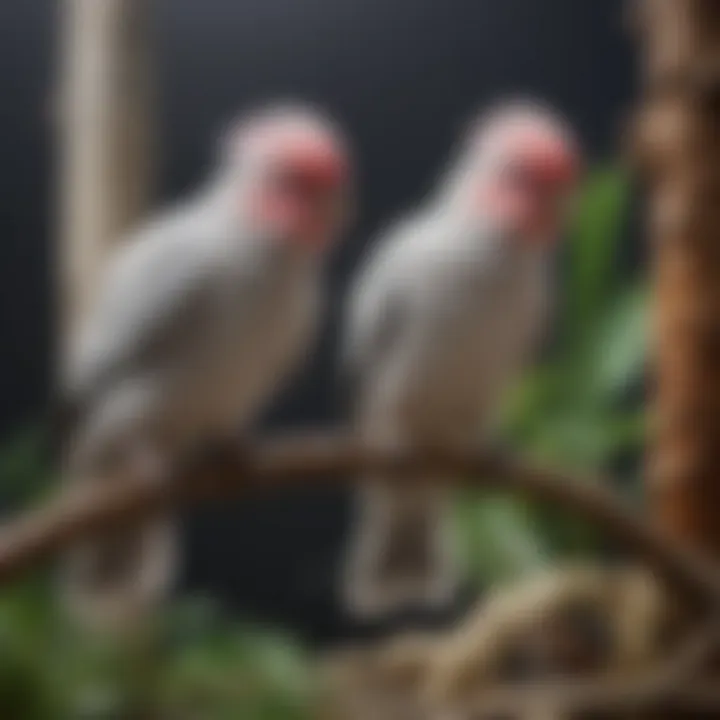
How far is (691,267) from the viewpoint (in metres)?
1.05

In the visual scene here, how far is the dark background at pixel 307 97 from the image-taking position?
4.27 ft

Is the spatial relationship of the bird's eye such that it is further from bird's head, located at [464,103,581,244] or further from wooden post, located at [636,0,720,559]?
wooden post, located at [636,0,720,559]

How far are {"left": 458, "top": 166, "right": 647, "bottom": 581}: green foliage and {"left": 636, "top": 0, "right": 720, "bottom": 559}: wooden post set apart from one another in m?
0.17

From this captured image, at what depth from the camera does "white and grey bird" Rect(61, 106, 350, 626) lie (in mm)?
834

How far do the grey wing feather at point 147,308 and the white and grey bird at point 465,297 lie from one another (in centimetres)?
13

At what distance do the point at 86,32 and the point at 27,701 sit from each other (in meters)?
0.52

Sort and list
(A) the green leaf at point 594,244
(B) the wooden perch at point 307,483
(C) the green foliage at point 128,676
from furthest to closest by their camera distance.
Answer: (A) the green leaf at point 594,244
(C) the green foliage at point 128,676
(B) the wooden perch at point 307,483

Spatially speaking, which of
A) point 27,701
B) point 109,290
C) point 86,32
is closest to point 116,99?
point 86,32

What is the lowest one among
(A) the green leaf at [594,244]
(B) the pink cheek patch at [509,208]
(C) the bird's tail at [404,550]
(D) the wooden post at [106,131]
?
(C) the bird's tail at [404,550]

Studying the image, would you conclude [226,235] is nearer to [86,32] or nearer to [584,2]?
[86,32]

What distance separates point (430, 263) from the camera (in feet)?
2.91

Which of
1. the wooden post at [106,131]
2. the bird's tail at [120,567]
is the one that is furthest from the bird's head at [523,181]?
the wooden post at [106,131]

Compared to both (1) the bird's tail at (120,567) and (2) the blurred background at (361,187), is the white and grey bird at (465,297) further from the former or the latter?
(2) the blurred background at (361,187)

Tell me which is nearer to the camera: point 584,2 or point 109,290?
point 109,290
